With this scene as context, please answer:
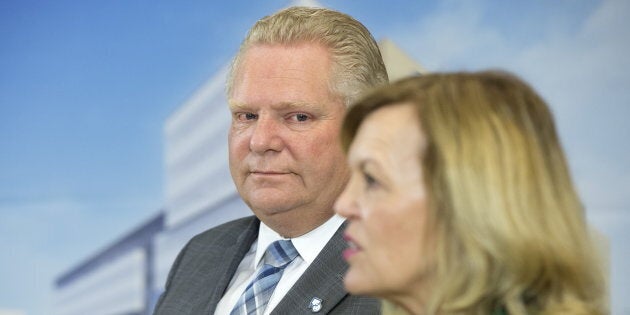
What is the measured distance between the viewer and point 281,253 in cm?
194

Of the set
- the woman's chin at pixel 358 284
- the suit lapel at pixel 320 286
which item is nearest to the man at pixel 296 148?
the suit lapel at pixel 320 286

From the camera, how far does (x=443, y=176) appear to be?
1.20 meters

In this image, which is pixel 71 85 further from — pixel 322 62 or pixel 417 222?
pixel 417 222

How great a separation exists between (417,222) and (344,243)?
0.64m

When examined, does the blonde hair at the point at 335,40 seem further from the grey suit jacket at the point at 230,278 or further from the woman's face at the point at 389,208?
the woman's face at the point at 389,208

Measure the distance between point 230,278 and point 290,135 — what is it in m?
0.41

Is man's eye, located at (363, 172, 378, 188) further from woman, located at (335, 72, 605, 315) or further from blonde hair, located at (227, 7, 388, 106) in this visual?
blonde hair, located at (227, 7, 388, 106)

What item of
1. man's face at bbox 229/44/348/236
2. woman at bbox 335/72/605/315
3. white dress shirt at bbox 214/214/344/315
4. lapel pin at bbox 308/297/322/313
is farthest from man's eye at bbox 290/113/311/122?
woman at bbox 335/72/605/315

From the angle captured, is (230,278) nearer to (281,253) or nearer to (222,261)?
(222,261)

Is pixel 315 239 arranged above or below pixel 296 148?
below

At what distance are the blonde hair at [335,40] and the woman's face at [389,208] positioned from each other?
0.59 meters

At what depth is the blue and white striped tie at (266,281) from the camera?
6.20 ft

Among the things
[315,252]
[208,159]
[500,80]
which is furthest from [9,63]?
[500,80]

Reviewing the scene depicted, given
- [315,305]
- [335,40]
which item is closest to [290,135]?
[335,40]
